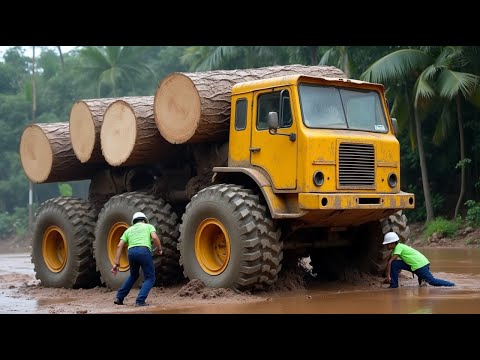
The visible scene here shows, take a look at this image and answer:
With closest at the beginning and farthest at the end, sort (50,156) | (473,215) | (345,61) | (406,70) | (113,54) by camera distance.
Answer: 1. (50,156)
2. (473,215)
3. (406,70)
4. (345,61)
5. (113,54)

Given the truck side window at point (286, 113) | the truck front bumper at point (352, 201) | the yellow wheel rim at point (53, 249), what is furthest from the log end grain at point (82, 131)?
the truck front bumper at point (352, 201)

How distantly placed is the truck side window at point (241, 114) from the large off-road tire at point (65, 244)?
13.5ft

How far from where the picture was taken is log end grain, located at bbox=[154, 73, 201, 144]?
42.3 ft

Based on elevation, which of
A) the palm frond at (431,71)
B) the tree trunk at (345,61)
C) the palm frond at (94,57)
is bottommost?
the palm frond at (431,71)

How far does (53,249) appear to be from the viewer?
16203 millimetres

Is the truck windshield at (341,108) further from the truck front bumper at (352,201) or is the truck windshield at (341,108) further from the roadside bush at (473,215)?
the roadside bush at (473,215)

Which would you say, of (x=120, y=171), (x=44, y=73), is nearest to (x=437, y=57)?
(x=120, y=171)

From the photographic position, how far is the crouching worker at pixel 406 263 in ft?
40.8

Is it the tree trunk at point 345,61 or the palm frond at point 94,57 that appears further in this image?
the palm frond at point 94,57

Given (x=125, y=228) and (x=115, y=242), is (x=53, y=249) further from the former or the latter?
(x=125, y=228)

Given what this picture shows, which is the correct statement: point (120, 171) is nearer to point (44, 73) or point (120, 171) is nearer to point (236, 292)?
point (236, 292)

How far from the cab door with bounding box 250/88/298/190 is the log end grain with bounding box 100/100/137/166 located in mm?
2420

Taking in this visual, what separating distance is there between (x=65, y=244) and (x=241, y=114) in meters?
4.76

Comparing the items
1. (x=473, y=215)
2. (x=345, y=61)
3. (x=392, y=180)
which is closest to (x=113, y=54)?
(x=345, y=61)
